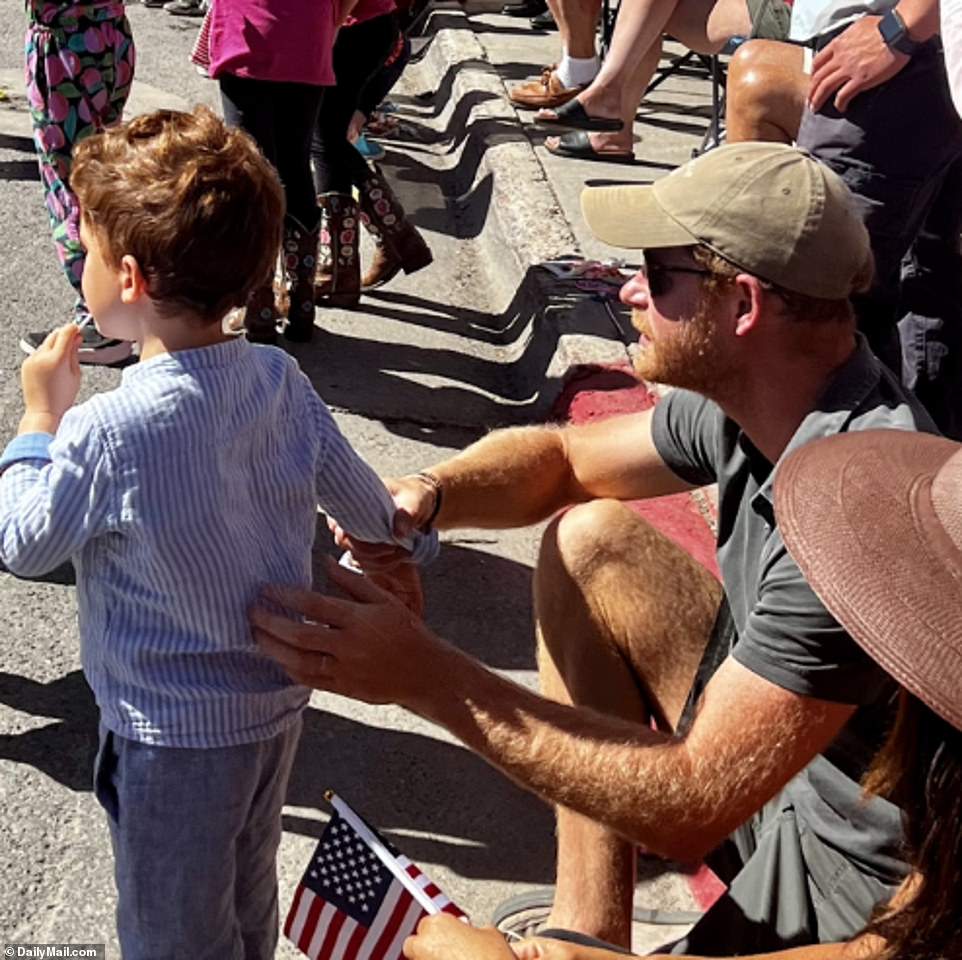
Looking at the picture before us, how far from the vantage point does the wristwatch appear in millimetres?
3795

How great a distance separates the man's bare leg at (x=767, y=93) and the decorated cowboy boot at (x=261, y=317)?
5.05 feet

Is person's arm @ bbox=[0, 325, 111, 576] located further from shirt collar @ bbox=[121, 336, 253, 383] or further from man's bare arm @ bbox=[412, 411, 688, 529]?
man's bare arm @ bbox=[412, 411, 688, 529]

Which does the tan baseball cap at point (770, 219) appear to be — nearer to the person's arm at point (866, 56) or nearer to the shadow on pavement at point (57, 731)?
the person's arm at point (866, 56)

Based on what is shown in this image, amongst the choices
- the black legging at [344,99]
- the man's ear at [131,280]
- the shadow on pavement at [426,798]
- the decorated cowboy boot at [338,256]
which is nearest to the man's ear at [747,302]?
the man's ear at [131,280]

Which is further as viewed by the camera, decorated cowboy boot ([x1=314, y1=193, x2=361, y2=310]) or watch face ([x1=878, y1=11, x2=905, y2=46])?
decorated cowboy boot ([x1=314, y1=193, x2=361, y2=310])

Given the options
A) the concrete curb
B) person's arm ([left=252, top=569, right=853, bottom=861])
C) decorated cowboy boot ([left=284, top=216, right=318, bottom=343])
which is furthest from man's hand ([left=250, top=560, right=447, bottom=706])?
decorated cowboy boot ([left=284, top=216, right=318, bottom=343])

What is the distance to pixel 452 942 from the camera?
81.7 inches

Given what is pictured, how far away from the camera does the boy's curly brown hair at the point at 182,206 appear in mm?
2094

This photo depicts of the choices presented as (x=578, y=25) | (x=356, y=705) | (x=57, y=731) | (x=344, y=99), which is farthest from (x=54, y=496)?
(x=578, y=25)

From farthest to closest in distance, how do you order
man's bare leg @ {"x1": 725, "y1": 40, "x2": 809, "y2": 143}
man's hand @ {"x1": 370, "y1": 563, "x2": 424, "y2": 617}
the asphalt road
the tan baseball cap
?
man's bare leg @ {"x1": 725, "y1": 40, "x2": 809, "y2": 143} → the asphalt road → man's hand @ {"x1": 370, "y1": 563, "x2": 424, "y2": 617} → the tan baseball cap

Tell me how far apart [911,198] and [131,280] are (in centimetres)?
235

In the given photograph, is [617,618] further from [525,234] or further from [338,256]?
[525,234]

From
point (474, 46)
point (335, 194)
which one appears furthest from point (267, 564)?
point (474, 46)

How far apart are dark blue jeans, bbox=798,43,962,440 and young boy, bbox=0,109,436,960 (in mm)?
1955
